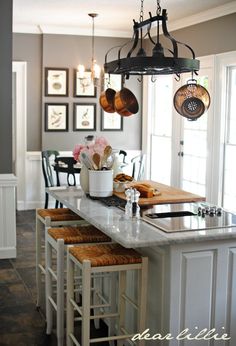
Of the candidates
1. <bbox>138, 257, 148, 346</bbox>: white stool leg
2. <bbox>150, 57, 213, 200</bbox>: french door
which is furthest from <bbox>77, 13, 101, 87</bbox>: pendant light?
<bbox>138, 257, 148, 346</bbox>: white stool leg

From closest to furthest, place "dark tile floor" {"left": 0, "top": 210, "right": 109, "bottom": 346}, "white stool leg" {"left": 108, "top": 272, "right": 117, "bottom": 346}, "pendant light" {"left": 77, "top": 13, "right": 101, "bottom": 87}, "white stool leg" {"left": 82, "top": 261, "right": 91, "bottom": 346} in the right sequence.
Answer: "white stool leg" {"left": 82, "top": 261, "right": 91, "bottom": 346} → "white stool leg" {"left": 108, "top": 272, "right": 117, "bottom": 346} → "dark tile floor" {"left": 0, "top": 210, "right": 109, "bottom": 346} → "pendant light" {"left": 77, "top": 13, "right": 101, "bottom": 87}

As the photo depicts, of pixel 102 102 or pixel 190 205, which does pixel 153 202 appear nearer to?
pixel 190 205

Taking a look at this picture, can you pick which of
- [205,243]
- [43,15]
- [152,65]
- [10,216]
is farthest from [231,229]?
[43,15]

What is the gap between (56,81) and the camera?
7.92 meters

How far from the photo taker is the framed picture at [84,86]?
26.2ft

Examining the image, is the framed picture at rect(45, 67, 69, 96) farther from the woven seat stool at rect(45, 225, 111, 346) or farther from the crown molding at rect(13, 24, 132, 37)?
the woven seat stool at rect(45, 225, 111, 346)

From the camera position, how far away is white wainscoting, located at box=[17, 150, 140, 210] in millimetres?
7926

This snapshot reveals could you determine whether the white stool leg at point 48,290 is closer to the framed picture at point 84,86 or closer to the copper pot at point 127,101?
the copper pot at point 127,101

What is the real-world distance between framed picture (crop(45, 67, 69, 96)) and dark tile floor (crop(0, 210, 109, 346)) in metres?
2.65

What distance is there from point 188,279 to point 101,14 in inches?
185

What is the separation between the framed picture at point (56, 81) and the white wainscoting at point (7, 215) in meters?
2.86

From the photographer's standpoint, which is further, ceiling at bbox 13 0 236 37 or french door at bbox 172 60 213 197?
french door at bbox 172 60 213 197

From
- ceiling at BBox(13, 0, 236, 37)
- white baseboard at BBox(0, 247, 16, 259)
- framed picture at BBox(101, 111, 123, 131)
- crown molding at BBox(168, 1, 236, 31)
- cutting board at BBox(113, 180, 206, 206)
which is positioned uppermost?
ceiling at BBox(13, 0, 236, 37)

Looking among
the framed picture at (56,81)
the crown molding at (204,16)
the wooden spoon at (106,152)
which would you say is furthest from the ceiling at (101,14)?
the wooden spoon at (106,152)
